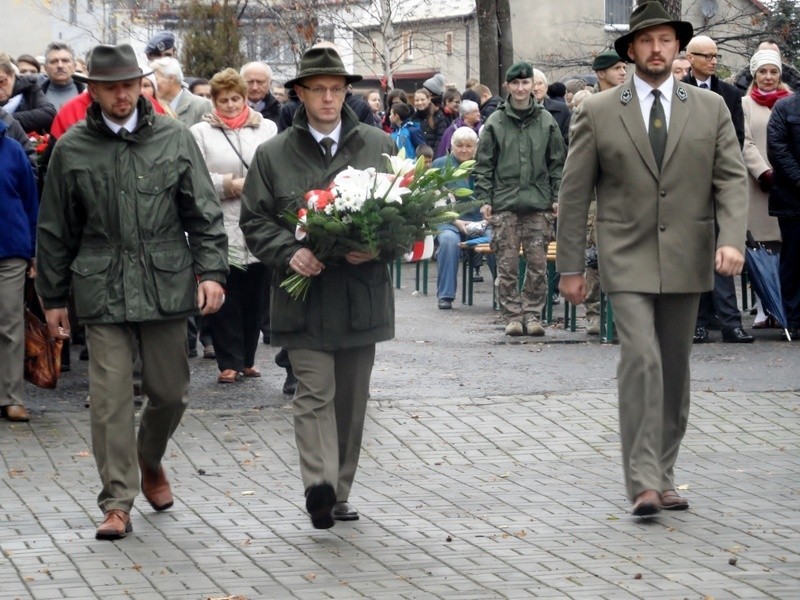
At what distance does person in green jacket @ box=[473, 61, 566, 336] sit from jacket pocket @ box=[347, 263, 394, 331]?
6930 millimetres

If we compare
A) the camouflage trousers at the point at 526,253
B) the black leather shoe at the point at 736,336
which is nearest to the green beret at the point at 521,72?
the camouflage trousers at the point at 526,253

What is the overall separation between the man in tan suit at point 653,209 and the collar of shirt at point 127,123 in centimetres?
210

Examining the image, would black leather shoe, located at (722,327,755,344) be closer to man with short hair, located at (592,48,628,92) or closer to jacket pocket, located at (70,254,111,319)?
man with short hair, located at (592,48,628,92)

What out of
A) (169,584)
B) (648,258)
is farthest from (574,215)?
(169,584)

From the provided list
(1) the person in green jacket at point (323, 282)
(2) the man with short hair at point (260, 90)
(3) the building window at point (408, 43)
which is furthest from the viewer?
(3) the building window at point (408, 43)

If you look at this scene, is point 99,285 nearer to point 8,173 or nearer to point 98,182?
point 98,182

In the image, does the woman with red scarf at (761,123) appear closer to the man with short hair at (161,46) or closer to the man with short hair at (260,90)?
the man with short hair at (260,90)

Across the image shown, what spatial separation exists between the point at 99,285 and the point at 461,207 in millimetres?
1717

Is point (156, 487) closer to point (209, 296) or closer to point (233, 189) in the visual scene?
point (209, 296)

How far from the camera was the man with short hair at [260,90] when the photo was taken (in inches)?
576

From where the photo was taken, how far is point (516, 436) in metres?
10.4

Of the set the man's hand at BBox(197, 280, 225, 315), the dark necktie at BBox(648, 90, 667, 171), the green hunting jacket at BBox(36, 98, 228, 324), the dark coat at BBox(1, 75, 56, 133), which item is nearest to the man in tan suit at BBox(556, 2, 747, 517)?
the dark necktie at BBox(648, 90, 667, 171)

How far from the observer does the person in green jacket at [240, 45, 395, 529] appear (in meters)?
7.77

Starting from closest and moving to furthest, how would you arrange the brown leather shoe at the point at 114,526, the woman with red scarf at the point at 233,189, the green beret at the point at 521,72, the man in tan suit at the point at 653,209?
the brown leather shoe at the point at 114,526
the man in tan suit at the point at 653,209
the woman with red scarf at the point at 233,189
the green beret at the point at 521,72
